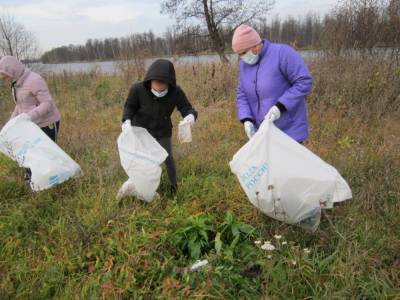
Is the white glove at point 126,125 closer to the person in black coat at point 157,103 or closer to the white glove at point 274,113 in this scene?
the person in black coat at point 157,103

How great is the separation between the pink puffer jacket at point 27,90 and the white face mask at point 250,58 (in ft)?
→ 6.28

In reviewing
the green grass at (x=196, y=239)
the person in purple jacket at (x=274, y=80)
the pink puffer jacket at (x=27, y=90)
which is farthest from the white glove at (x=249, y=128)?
the pink puffer jacket at (x=27, y=90)

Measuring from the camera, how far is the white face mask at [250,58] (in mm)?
2204

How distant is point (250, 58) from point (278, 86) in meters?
0.27

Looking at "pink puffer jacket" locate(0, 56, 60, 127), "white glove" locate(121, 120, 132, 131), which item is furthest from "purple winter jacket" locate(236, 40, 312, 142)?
"pink puffer jacket" locate(0, 56, 60, 127)

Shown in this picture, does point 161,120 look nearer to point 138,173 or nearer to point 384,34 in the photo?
point 138,173

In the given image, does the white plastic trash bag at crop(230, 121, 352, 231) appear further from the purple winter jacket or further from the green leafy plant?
the green leafy plant

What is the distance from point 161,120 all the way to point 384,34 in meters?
4.59

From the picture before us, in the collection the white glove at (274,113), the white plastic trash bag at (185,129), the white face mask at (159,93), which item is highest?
the white face mask at (159,93)

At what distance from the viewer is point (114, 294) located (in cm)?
173

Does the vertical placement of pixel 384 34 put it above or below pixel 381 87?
above

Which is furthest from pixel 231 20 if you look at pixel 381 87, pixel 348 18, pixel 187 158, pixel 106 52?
pixel 187 158

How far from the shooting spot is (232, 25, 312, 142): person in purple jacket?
212cm

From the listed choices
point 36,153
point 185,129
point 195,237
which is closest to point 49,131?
point 36,153
